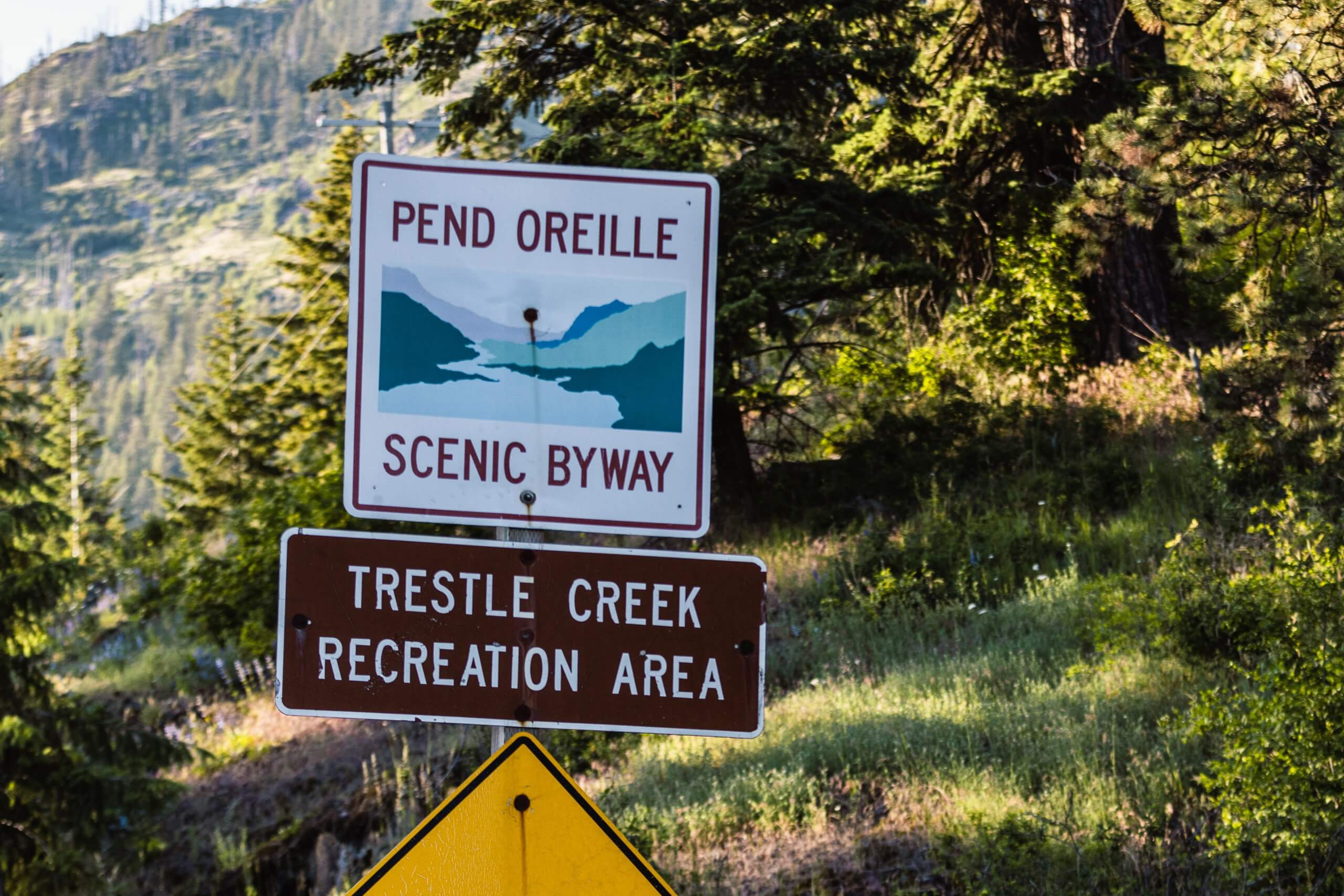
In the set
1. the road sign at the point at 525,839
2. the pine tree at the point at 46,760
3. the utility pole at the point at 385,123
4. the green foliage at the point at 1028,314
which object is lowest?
the pine tree at the point at 46,760

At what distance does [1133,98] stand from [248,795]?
11.6m

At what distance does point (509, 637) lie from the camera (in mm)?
2803

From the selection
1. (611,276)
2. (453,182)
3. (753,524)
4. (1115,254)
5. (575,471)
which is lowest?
(753,524)

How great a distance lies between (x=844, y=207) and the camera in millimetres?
13461

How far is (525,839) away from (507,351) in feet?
3.34

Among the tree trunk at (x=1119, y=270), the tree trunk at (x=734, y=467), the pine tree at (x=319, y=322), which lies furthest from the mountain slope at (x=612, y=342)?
the pine tree at (x=319, y=322)

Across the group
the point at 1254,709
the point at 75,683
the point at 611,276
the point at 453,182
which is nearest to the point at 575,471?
the point at 611,276

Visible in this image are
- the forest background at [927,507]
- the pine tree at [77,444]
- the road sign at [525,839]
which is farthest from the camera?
the pine tree at [77,444]

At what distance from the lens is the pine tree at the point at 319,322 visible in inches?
987

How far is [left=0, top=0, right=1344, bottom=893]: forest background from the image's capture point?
6.04 m

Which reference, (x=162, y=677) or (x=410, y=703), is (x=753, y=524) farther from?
(x=410, y=703)

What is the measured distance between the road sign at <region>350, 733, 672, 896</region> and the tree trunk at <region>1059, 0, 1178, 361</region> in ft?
45.1

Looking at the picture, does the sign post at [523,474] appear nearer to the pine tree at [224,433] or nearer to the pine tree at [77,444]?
the pine tree at [224,433]

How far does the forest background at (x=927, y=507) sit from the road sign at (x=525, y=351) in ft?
10.4
